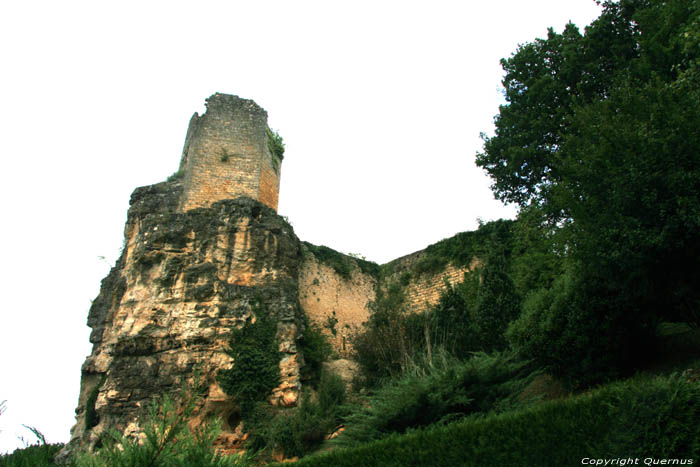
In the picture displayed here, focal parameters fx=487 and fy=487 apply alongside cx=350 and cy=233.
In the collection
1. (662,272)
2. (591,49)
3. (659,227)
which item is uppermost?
(591,49)

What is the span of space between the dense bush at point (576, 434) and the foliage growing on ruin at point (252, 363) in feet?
21.2

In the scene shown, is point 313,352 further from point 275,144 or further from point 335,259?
point 275,144

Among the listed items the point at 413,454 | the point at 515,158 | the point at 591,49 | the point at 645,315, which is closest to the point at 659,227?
the point at 645,315

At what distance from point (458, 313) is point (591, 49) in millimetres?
9376

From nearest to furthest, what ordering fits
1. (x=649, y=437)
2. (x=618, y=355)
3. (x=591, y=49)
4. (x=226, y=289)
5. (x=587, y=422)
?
(x=649, y=437) → (x=587, y=422) → (x=618, y=355) → (x=226, y=289) → (x=591, y=49)

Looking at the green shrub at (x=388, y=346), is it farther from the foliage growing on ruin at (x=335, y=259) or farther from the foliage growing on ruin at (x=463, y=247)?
the foliage growing on ruin at (x=335, y=259)

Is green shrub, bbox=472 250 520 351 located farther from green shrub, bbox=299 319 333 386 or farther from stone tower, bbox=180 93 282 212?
stone tower, bbox=180 93 282 212

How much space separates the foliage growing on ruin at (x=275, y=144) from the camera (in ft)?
58.5

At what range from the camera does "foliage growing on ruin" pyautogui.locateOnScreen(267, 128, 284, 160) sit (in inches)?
703

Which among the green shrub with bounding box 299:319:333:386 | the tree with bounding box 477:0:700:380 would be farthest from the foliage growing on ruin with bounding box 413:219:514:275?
the tree with bounding box 477:0:700:380

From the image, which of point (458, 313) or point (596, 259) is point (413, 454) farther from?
point (458, 313)

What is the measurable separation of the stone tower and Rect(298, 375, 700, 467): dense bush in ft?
38.5

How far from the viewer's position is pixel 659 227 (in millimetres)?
6926

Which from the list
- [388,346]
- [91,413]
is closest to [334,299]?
[388,346]
